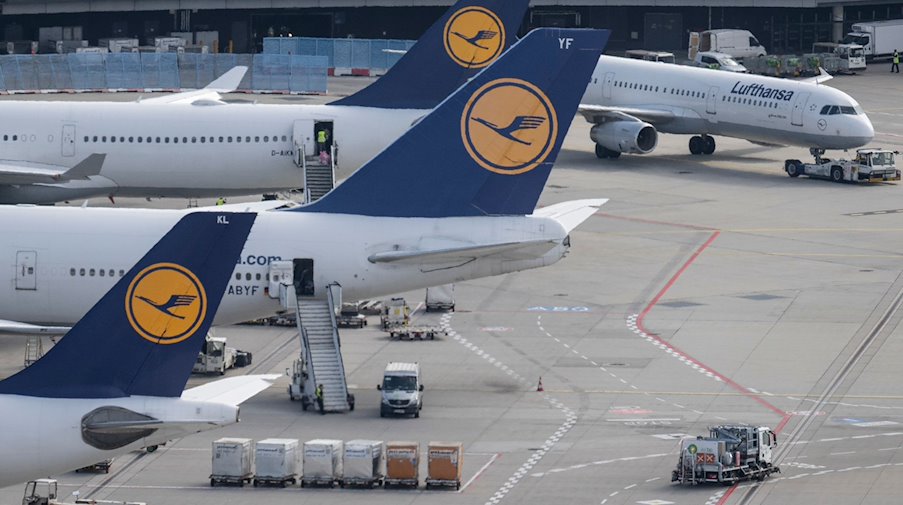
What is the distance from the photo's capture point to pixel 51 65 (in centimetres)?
11981

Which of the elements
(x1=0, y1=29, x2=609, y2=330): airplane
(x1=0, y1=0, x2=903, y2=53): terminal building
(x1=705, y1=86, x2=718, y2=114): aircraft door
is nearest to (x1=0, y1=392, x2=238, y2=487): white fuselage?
(x1=0, y1=29, x2=609, y2=330): airplane

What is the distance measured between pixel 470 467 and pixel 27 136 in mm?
33914

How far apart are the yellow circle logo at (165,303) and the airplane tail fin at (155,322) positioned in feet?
0.06

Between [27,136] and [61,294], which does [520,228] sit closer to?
[61,294]

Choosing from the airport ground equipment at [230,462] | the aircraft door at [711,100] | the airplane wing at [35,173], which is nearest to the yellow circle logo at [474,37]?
→ the airplane wing at [35,173]

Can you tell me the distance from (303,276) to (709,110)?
47.8 m

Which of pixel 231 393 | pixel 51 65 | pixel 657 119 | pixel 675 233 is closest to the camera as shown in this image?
pixel 231 393

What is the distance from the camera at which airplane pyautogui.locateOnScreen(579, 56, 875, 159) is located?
8975 centimetres

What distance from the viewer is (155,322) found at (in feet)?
103

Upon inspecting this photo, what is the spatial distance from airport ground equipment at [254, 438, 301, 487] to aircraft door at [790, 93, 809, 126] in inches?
2060

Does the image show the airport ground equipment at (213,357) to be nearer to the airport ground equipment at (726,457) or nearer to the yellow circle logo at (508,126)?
the yellow circle logo at (508,126)

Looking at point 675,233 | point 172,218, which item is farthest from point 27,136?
→ point 675,233

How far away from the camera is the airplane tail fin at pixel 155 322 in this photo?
31.2 metres

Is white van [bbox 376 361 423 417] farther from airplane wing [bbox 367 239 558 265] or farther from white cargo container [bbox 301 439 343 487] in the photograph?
white cargo container [bbox 301 439 343 487]
